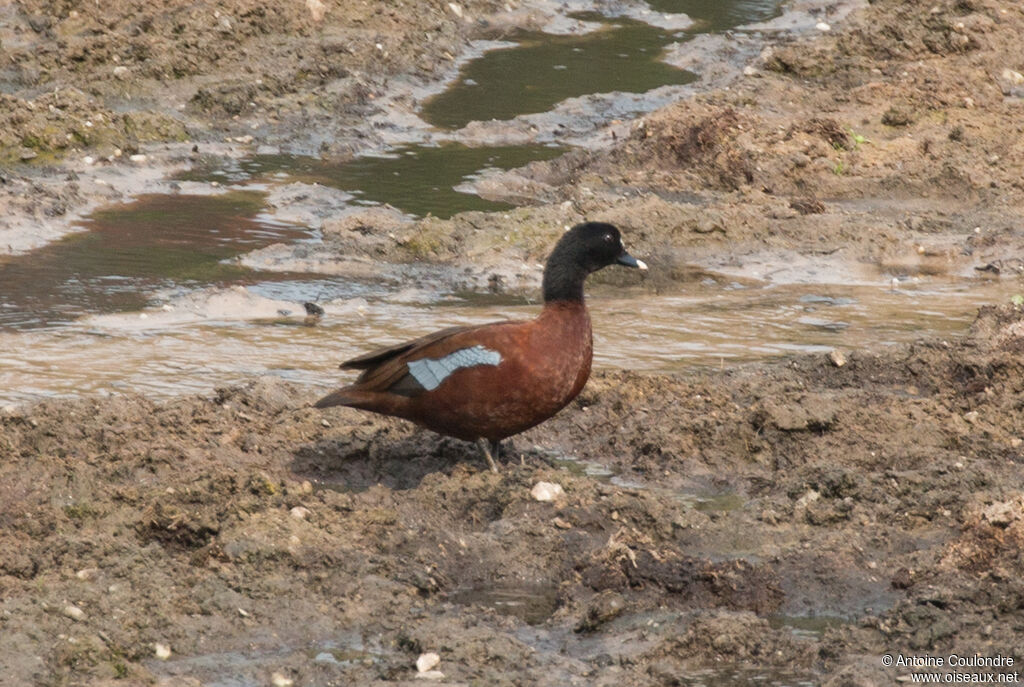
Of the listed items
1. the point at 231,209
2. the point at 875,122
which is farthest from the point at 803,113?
the point at 231,209

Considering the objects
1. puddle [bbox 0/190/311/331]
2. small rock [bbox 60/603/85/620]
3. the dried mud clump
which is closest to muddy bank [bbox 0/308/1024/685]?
small rock [bbox 60/603/85/620]

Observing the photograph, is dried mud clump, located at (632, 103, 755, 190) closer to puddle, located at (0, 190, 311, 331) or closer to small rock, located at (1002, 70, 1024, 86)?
puddle, located at (0, 190, 311, 331)

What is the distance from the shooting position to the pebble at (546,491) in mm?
6043

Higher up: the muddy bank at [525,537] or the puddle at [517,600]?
the muddy bank at [525,537]

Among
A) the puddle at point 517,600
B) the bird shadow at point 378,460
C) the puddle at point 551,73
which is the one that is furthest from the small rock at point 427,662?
the puddle at point 551,73

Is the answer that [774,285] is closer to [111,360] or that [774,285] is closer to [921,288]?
[921,288]

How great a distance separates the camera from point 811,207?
11.3 m

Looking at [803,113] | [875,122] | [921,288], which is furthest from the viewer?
[803,113]

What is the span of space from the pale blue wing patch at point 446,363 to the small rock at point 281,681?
72.1 inches

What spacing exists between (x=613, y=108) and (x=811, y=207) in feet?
13.6

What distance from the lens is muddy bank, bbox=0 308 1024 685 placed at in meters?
4.93

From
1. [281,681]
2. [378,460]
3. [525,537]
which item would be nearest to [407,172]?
[378,460]

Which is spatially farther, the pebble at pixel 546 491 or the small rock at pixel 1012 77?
the small rock at pixel 1012 77

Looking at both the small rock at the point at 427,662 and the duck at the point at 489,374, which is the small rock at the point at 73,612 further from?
the duck at the point at 489,374
